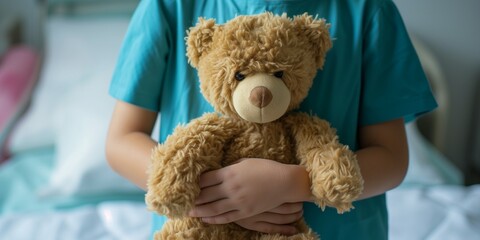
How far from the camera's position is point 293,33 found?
562 millimetres

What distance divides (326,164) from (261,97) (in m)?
0.10

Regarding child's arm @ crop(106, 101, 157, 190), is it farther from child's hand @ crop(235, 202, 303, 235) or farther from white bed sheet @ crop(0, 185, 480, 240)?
white bed sheet @ crop(0, 185, 480, 240)

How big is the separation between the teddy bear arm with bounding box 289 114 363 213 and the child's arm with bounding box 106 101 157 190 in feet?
0.64

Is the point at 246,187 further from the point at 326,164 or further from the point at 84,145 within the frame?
the point at 84,145

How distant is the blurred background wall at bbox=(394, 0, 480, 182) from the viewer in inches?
81.1

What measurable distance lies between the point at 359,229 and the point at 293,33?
0.31 meters

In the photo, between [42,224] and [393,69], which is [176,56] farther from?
[42,224]

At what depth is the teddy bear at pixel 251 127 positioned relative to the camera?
1.74 feet

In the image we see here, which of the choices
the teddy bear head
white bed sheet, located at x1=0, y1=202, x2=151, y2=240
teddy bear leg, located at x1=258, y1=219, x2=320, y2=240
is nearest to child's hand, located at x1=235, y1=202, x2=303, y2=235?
teddy bear leg, located at x1=258, y1=219, x2=320, y2=240

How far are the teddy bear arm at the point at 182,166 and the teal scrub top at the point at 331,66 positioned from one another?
119mm

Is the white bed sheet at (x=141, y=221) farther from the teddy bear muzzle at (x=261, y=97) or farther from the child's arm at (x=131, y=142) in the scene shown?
the teddy bear muzzle at (x=261, y=97)

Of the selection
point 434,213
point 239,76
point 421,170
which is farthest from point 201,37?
point 421,170

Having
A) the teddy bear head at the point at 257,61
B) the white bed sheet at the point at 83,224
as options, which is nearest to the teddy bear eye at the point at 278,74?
the teddy bear head at the point at 257,61

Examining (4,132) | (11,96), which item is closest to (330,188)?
(4,132)
